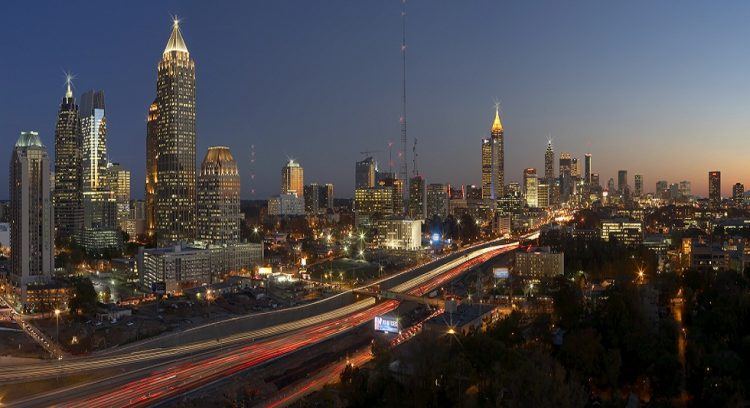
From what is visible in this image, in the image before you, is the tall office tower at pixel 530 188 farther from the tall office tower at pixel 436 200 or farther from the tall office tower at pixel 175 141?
the tall office tower at pixel 175 141

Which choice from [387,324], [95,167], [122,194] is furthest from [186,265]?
[122,194]

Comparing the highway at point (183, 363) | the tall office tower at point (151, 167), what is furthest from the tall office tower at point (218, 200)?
the highway at point (183, 363)

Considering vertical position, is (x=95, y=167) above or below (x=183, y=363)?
above

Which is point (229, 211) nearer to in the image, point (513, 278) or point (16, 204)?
point (16, 204)

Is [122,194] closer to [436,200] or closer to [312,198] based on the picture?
[312,198]

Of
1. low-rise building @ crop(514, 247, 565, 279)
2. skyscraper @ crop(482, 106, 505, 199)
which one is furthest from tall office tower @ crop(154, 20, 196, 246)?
skyscraper @ crop(482, 106, 505, 199)

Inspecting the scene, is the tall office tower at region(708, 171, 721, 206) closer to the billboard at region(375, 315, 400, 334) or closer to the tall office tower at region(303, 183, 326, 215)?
the tall office tower at region(303, 183, 326, 215)
